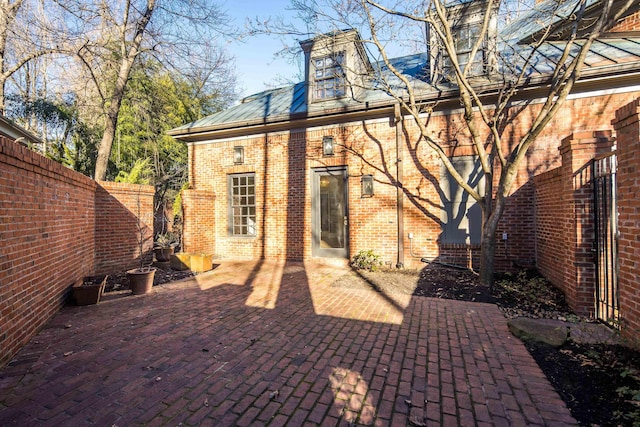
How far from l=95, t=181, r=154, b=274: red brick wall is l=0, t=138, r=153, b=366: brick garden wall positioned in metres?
0.70

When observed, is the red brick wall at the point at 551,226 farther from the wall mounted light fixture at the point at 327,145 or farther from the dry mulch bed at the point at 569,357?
the wall mounted light fixture at the point at 327,145

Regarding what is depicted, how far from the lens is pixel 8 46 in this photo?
10578 mm

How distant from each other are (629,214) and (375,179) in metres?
4.93

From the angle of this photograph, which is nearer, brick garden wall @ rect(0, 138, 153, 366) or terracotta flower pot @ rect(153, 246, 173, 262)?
brick garden wall @ rect(0, 138, 153, 366)

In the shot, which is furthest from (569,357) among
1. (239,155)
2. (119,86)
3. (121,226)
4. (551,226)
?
(119,86)

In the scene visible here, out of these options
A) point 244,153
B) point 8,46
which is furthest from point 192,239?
point 8,46

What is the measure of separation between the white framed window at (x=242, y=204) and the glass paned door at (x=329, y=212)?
2110 mm

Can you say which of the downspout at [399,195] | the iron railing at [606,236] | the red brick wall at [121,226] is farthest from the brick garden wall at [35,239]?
the iron railing at [606,236]

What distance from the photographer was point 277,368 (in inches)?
105

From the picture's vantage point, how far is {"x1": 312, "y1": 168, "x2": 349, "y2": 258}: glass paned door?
7.88 metres

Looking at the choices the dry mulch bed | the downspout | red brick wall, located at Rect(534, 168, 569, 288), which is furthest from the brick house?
the dry mulch bed

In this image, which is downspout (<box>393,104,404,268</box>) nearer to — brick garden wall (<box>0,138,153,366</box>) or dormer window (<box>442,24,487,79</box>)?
dormer window (<box>442,24,487,79</box>)

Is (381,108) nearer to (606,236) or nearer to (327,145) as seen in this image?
(327,145)

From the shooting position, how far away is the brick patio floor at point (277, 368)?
6.75ft
